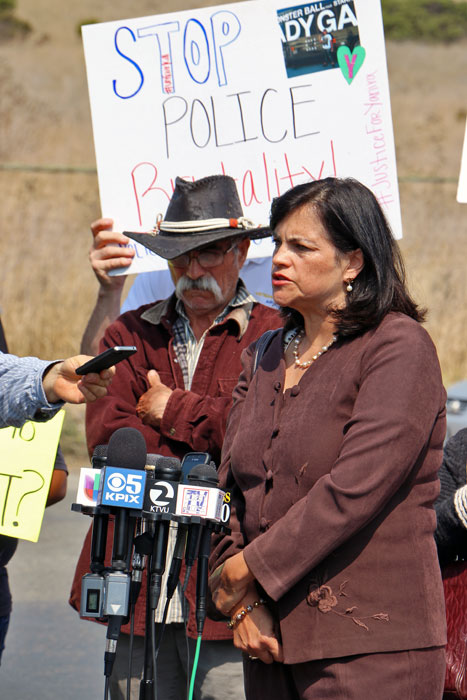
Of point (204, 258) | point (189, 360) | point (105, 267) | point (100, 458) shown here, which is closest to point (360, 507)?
point (100, 458)

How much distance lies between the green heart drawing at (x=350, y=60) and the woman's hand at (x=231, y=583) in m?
2.07

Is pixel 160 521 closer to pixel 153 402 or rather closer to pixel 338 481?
pixel 338 481

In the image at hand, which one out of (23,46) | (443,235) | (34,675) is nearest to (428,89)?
(443,235)

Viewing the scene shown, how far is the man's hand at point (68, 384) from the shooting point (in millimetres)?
2449

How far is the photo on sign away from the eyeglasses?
92cm

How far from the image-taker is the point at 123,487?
7.36 feet

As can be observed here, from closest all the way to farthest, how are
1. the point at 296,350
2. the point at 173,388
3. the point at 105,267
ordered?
the point at 296,350, the point at 173,388, the point at 105,267

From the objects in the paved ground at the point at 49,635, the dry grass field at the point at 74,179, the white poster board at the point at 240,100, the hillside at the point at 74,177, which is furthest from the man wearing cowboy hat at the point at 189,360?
the hillside at the point at 74,177

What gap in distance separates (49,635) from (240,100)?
3485 millimetres

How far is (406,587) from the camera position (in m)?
2.45

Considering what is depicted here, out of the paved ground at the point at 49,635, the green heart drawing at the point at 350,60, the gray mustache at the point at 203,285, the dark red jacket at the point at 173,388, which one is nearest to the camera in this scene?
the dark red jacket at the point at 173,388

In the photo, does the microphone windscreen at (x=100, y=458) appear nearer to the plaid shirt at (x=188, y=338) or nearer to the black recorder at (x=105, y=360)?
the black recorder at (x=105, y=360)

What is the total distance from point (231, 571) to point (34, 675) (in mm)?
3409

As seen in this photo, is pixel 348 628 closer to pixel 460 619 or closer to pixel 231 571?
pixel 231 571
